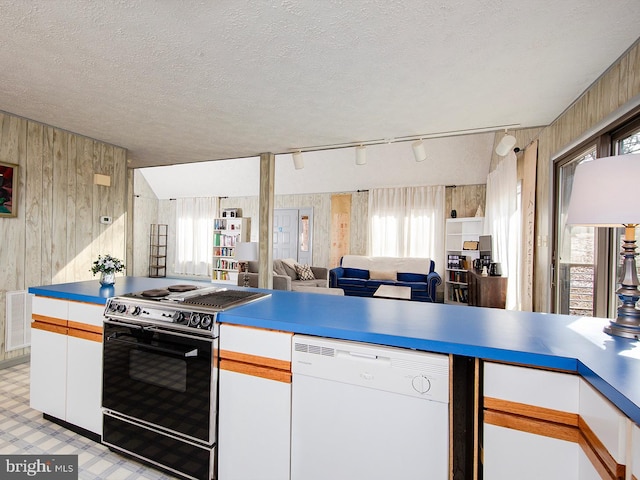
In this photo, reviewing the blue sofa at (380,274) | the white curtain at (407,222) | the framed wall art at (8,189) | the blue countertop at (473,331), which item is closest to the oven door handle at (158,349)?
the blue countertop at (473,331)

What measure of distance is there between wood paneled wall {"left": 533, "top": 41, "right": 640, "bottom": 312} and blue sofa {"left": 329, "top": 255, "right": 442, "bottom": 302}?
2928 millimetres

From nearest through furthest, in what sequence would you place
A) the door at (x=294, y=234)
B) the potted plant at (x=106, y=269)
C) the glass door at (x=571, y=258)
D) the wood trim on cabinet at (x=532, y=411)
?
the wood trim on cabinet at (x=532, y=411), the potted plant at (x=106, y=269), the glass door at (x=571, y=258), the door at (x=294, y=234)

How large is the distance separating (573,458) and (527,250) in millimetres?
3052

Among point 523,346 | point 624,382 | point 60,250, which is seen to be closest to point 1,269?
point 60,250

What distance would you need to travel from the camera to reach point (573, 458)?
1.00 m

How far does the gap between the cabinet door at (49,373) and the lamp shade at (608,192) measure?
278 centimetres

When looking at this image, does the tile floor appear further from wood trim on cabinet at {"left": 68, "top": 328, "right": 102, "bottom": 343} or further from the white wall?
the white wall

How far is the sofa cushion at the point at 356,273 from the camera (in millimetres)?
6879

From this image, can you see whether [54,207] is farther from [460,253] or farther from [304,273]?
[460,253]

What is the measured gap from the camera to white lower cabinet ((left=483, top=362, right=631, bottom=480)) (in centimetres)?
96

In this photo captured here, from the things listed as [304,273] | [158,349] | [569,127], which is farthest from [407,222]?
[158,349]

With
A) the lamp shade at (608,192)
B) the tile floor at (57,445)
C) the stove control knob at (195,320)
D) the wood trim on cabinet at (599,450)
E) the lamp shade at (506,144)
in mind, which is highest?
the lamp shade at (506,144)

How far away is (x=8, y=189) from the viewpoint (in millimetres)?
2920

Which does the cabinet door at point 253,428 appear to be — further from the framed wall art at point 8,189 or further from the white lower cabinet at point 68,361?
the framed wall art at point 8,189
